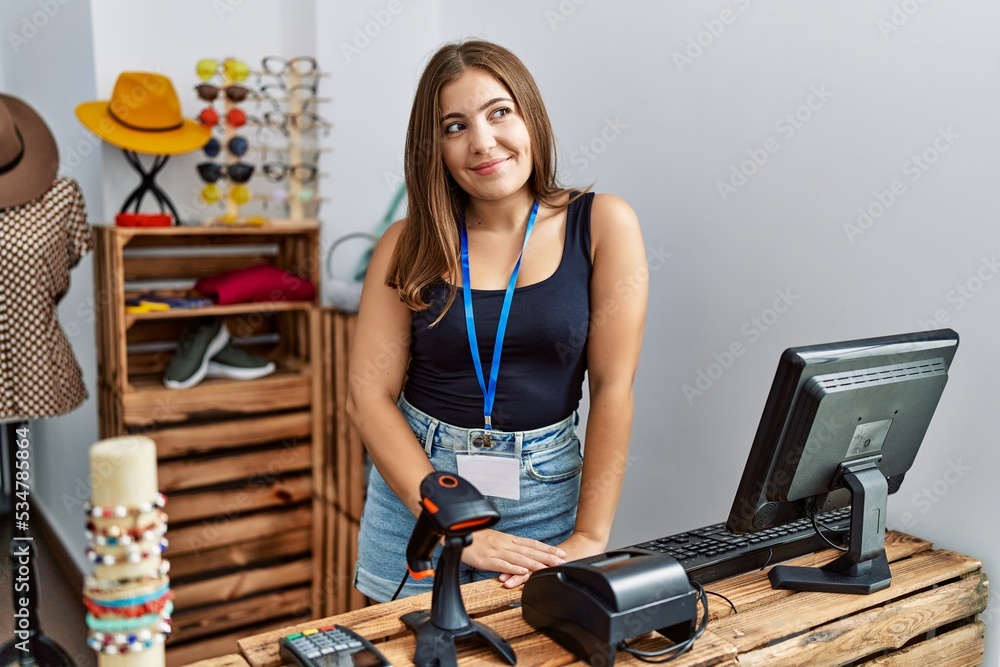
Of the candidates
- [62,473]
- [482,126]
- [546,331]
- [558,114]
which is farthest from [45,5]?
[546,331]

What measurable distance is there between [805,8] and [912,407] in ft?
2.71

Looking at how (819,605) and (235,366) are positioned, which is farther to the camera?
(235,366)

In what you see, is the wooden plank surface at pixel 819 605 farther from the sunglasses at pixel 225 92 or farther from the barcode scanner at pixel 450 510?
the sunglasses at pixel 225 92

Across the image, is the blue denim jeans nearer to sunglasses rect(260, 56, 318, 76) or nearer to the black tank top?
the black tank top

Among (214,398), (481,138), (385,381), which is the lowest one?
(214,398)

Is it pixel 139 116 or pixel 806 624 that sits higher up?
pixel 139 116

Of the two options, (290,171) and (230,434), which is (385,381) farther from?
(290,171)

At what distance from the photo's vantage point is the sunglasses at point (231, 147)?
2877mm

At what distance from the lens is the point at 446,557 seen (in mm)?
1154

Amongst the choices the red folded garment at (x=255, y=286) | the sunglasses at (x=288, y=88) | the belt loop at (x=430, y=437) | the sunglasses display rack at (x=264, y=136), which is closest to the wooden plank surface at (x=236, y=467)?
the red folded garment at (x=255, y=286)

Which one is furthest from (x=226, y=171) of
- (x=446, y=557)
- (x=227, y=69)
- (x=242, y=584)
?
(x=446, y=557)

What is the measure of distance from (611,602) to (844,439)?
19.9 inches

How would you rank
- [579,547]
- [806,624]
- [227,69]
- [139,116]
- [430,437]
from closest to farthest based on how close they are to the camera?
[806,624] → [579,547] → [430,437] → [139,116] → [227,69]

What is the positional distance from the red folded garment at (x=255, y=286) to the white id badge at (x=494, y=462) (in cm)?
153
